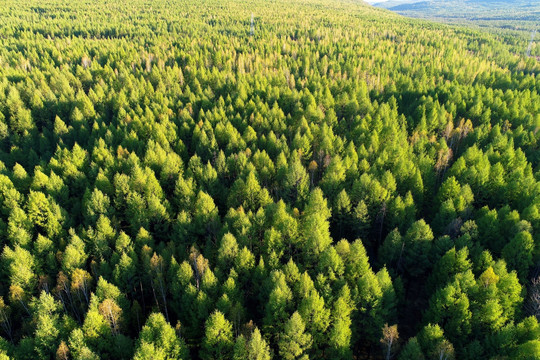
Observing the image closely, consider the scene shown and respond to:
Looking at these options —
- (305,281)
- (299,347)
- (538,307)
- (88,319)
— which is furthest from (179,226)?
(538,307)

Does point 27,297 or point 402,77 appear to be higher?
point 402,77

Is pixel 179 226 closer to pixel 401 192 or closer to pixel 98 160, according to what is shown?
pixel 98 160

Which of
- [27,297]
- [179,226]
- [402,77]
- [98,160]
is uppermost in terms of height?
[402,77]

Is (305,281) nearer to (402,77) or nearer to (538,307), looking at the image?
(538,307)

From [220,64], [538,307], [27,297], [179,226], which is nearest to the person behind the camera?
[538,307]

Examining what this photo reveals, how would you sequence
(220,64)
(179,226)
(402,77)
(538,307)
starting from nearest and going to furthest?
(538,307) → (179,226) → (402,77) → (220,64)

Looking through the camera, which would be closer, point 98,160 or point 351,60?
point 98,160

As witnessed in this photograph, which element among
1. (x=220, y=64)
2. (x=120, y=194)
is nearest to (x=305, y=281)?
(x=120, y=194)
